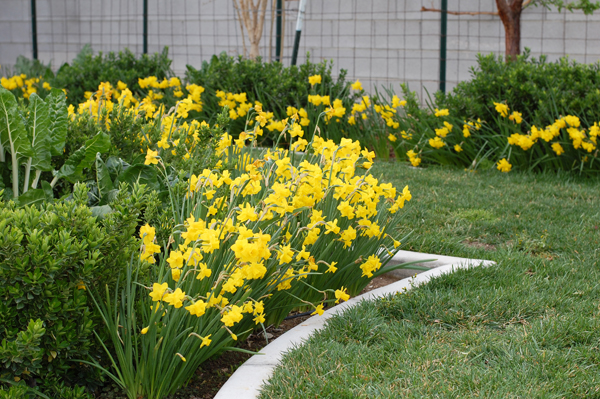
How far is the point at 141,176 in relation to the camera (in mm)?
2758

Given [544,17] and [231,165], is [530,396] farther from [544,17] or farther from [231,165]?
[544,17]

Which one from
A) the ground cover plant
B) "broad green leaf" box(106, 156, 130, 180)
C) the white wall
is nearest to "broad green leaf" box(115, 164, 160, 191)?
the ground cover plant

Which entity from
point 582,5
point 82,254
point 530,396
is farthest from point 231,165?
point 582,5

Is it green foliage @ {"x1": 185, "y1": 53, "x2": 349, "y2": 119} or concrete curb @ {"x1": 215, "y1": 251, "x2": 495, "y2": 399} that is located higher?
green foliage @ {"x1": 185, "y1": 53, "x2": 349, "y2": 119}

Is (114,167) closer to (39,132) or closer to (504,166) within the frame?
(39,132)

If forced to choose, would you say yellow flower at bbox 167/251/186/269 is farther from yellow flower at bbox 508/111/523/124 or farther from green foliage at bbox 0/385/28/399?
yellow flower at bbox 508/111/523/124

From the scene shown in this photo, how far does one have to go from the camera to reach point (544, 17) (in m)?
7.71

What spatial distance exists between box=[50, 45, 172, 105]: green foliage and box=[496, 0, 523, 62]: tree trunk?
3723 millimetres

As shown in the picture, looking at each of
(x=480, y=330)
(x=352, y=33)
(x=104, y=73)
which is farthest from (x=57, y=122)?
(x=352, y=33)

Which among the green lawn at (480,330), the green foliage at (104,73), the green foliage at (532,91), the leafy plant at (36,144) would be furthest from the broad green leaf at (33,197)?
the green foliage at (104,73)

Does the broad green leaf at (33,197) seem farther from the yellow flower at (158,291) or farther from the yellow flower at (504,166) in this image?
the yellow flower at (504,166)

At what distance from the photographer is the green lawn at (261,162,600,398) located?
1916mm

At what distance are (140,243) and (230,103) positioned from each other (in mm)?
3935

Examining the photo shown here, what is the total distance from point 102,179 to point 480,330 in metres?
1.68
